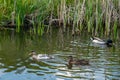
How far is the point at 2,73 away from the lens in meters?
9.91

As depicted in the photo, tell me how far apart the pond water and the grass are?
0.56m

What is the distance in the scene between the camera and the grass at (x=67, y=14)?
1502cm

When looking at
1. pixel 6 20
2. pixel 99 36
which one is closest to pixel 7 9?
pixel 6 20

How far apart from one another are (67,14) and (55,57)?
4.94 m

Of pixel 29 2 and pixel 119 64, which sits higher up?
pixel 29 2

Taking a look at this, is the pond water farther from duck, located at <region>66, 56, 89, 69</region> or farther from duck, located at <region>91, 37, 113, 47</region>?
duck, located at <region>91, 37, 113, 47</region>

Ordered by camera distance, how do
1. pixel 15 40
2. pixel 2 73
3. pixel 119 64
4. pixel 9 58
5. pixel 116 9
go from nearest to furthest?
pixel 2 73 → pixel 119 64 → pixel 9 58 → pixel 15 40 → pixel 116 9

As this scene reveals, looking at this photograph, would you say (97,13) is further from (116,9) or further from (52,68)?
(52,68)

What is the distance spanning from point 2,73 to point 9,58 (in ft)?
5.24

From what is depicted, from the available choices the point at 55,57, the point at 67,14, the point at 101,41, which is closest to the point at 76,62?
the point at 55,57

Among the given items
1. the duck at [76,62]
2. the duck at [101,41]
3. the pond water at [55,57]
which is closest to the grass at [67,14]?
the pond water at [55,57]

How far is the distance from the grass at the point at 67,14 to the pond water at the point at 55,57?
0.56 m

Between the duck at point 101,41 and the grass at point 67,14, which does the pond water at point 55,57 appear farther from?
the grass at point 67,14

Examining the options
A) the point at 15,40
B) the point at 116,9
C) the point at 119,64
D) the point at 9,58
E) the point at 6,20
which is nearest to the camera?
the point at 119,64
